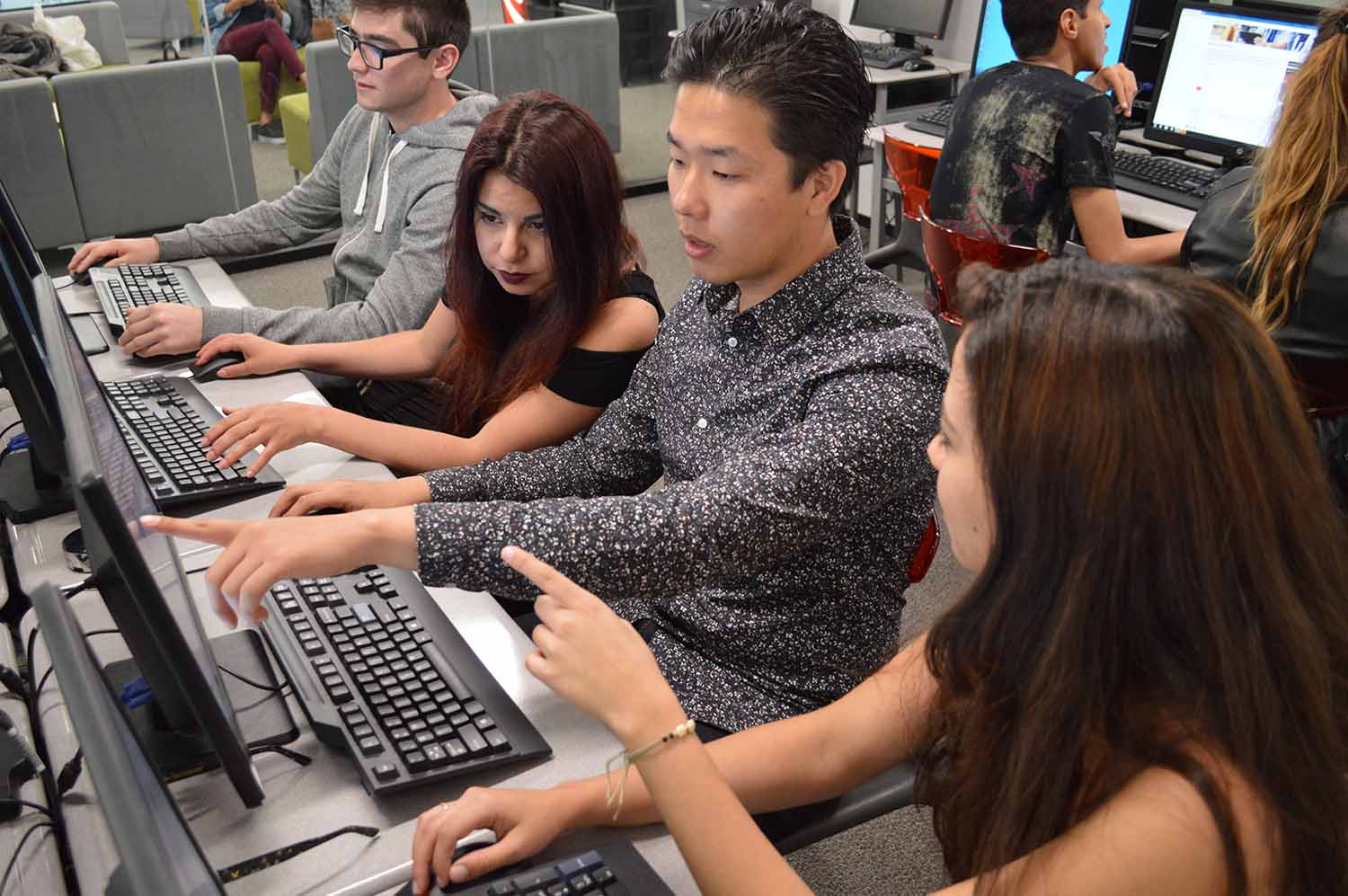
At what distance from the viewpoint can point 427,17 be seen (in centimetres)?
237

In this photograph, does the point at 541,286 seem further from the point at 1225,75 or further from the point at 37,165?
the point at 37,165

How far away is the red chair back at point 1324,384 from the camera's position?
6.73ft

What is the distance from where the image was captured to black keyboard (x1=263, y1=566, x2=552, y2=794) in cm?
114

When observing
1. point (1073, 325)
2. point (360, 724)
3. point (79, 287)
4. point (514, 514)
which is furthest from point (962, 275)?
point (79, 287)

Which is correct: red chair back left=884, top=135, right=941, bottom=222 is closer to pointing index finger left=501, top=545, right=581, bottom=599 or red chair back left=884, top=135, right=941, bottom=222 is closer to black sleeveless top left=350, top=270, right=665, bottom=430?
black sleeveless top left=350, top=270, right=665, bottom=430

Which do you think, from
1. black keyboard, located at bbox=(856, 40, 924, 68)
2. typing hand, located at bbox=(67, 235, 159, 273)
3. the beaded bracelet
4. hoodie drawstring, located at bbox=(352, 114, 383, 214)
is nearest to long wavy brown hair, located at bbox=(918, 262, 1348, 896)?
the beaded bracelet

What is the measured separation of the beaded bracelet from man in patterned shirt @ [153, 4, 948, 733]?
175 mm

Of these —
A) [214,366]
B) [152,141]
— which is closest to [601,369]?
[214,366]

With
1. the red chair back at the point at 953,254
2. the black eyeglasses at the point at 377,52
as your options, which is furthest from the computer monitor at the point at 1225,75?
the black eyeglasses at the point at 377,52

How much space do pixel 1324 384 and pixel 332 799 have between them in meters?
1.80

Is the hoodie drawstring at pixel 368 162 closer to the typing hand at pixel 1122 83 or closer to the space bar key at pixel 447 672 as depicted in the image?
the space bar key at pixel 447 672

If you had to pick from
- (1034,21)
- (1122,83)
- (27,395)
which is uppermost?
(1034,21)

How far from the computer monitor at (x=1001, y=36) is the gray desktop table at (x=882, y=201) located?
0.99ft

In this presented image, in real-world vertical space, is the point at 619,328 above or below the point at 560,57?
above
